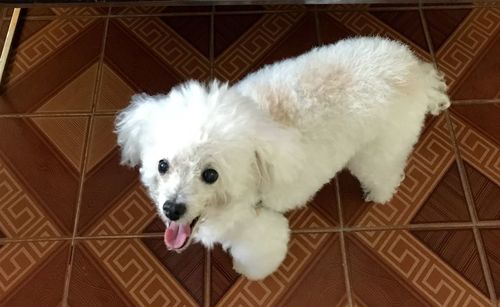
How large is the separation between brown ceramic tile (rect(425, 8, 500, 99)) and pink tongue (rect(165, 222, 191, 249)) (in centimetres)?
111

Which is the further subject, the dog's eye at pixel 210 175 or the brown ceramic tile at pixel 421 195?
the brown ceramic tile at pixel 421 195

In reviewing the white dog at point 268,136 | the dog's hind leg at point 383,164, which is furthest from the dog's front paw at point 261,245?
the dog's hind leg at point 383,164

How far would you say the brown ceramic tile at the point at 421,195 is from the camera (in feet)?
4.96

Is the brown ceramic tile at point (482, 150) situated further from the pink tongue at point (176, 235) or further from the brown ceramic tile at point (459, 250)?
the pink tongue at point (176, 235)

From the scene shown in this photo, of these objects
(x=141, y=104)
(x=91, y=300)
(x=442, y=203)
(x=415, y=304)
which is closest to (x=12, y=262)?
(x=91, y=300)

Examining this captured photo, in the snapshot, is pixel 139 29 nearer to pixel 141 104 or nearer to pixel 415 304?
pixel 141 104

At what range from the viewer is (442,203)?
5.03ft

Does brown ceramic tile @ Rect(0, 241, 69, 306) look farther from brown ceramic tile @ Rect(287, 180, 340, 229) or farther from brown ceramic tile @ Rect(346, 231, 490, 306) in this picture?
brown ceramic tile @ Rect(346, 231, 490, 306)

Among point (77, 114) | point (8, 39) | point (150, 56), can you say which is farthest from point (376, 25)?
point (8, 39)


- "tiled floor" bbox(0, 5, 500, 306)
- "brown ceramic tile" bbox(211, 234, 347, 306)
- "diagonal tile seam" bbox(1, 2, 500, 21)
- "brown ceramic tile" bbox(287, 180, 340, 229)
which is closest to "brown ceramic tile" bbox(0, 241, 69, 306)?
"tiled floor" bbox(0, 5, 500, 306)

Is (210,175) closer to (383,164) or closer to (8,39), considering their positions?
(383,164)

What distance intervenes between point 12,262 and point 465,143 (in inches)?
56.9

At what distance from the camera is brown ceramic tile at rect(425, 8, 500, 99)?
1.73 metres

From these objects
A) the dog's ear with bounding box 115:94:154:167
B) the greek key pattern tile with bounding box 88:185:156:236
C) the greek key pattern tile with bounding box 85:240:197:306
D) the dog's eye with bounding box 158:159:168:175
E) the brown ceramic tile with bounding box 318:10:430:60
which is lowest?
the greek key pattern tile with bounding box 85:240:197:306
